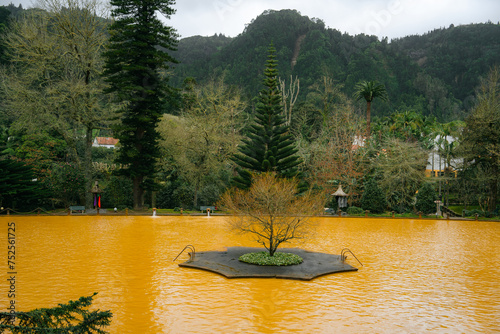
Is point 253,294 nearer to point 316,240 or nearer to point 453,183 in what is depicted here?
point 316,240

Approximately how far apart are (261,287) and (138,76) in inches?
954

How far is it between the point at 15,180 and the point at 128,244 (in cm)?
1484

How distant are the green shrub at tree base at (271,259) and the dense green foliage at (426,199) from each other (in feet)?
66.8

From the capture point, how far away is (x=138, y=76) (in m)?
31.7

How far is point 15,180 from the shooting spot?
91.5 ft

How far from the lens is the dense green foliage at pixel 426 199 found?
31625 mm

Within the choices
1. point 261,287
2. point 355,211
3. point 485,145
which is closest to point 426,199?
point 355,211

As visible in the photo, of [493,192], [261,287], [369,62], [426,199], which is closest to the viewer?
[261,287]

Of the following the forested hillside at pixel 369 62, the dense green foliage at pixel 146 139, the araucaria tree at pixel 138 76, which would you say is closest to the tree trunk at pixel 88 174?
the dense green foliage at pixel 146 139

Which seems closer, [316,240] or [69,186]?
[316,240]

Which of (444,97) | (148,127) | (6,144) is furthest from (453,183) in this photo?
(444,97)

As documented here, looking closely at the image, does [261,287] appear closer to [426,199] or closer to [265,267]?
[265,267]

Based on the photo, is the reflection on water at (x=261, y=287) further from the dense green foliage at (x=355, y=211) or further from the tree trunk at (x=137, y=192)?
the dense green foliage at (x=355, y=211)

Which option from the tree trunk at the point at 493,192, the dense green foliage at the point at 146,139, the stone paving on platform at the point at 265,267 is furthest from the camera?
the tree trunk at the point at 493,192
